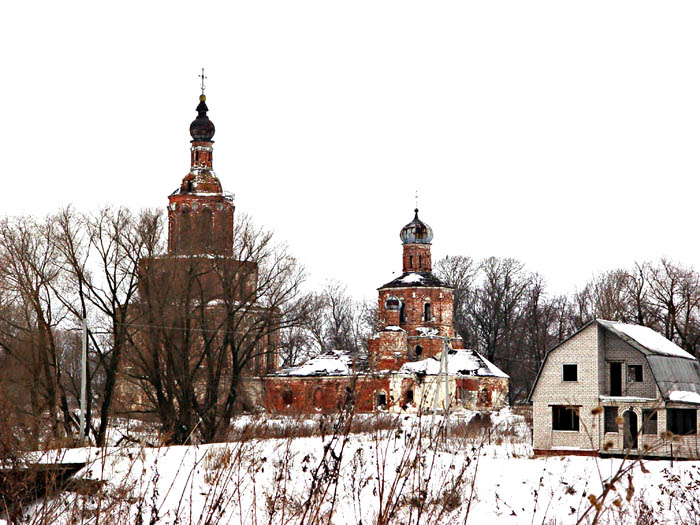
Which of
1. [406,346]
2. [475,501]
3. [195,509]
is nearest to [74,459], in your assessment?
[195,509]

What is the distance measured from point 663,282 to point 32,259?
33.7m

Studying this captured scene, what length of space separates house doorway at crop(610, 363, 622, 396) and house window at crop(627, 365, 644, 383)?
276 mm

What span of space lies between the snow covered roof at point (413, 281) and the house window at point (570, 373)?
31392mm

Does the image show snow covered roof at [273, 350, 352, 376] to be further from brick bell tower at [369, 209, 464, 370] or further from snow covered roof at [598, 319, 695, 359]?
snow covered roof at [598, 319, 695, 359]

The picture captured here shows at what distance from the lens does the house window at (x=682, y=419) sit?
1027 inches

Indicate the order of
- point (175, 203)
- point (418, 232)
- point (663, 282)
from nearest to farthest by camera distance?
point (663, 282), point (175, 203), point (418, 232)

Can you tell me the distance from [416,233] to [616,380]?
34734 mm

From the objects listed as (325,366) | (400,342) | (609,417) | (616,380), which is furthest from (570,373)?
(400,342)

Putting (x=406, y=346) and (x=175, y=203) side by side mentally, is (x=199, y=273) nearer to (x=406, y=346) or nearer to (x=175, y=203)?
(x=175, y=203)

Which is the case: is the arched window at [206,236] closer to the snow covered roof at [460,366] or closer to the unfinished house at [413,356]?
the unfinished house at [413,356]

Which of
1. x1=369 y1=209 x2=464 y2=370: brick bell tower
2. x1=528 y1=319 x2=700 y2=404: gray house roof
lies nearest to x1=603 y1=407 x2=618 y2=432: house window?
x1=528 y1=319 x2=700 y2=404: gray house roof

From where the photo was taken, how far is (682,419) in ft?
88.8

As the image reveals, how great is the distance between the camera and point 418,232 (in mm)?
61188

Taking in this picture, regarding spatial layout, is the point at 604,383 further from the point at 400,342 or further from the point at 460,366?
the point at 400,342
